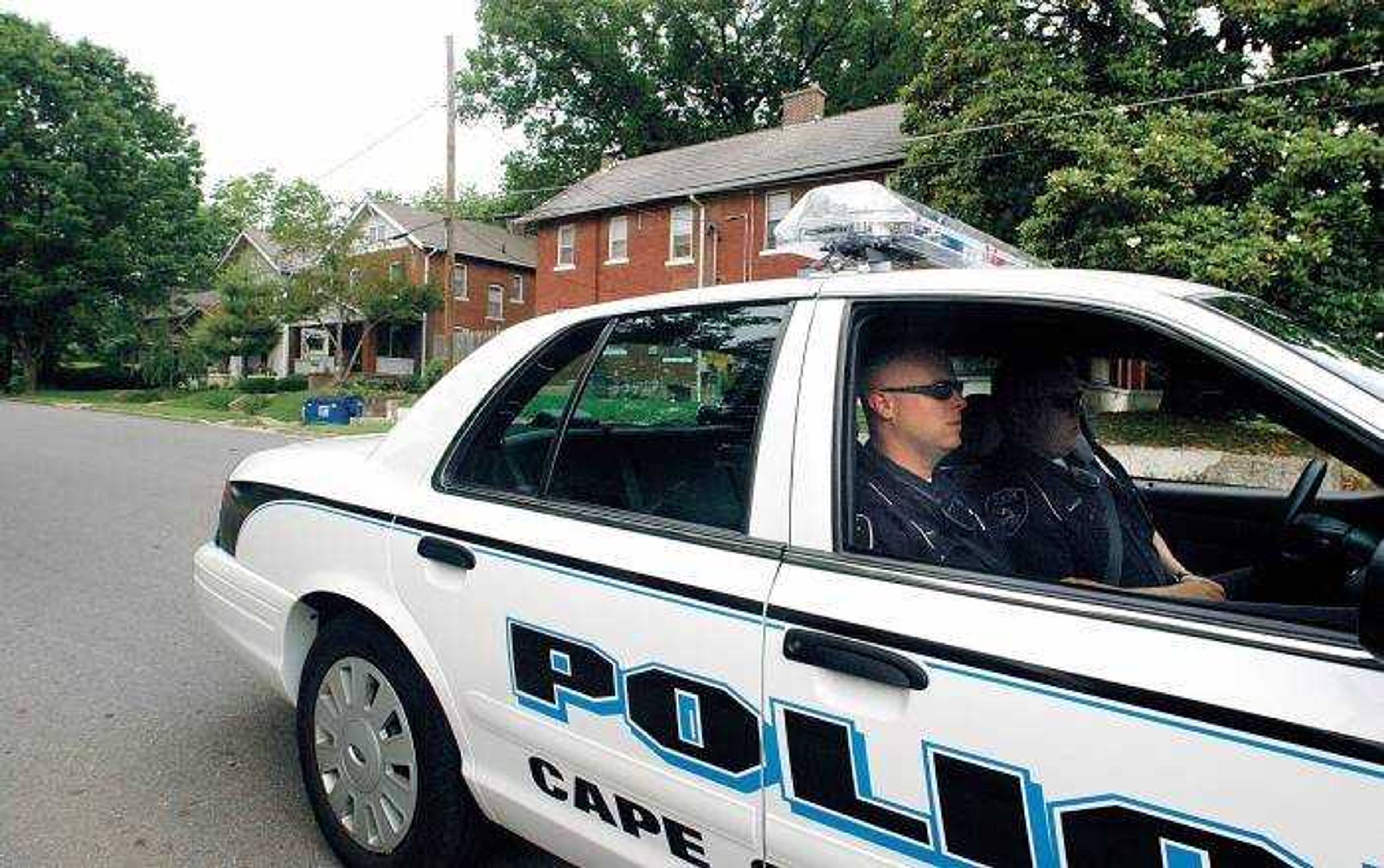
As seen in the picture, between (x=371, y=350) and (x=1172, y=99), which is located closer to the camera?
(x=1172, y=99)

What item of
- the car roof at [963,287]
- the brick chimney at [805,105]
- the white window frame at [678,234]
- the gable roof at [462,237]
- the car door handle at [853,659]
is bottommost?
the car door handle at [853,659]

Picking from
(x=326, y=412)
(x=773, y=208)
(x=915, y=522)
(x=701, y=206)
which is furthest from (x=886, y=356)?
(x=701, y=206)

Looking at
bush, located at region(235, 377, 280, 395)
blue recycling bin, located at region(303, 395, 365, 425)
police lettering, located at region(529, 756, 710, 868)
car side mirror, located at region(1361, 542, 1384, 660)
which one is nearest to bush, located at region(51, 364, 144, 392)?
bush, located at region(235, 377, 280, 395)

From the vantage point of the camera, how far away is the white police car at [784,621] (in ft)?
4.45

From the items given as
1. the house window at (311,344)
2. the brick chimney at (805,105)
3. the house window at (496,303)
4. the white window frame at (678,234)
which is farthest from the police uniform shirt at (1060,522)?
the house window at (311,344)

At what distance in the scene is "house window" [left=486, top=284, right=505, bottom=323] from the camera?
37969 mm

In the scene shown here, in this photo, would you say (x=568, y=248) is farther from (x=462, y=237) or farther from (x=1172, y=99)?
(x=1172, y=99)

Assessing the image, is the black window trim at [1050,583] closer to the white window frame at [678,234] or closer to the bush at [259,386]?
the white window frame at [678,234]

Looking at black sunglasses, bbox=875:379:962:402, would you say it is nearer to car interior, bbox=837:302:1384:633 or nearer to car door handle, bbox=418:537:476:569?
car interior, bbox=837:302:1384:633

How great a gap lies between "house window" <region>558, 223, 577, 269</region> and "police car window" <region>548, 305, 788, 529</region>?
93.7ft

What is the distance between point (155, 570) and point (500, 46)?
4010cm

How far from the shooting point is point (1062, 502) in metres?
2.31

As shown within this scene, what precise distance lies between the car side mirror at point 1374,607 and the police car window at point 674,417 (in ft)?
3.53

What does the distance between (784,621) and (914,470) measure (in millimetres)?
535
